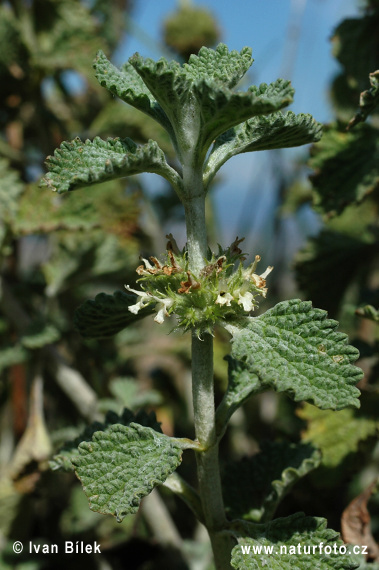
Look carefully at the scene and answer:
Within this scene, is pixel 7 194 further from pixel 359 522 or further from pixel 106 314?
pixel 359 522

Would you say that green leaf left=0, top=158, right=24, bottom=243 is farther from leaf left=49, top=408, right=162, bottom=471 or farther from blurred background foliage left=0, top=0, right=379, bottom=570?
leaf left=49, top=408, right=162, bottom=471

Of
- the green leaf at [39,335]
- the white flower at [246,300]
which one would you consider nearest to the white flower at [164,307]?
the white flower at [246,300]

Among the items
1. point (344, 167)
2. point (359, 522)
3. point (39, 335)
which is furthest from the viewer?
point (39, 335)

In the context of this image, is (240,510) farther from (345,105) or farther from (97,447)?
(345,105)

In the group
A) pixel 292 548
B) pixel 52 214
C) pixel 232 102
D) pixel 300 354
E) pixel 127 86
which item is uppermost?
pixel 52 214

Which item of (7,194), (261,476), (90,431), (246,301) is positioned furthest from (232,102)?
(7,194)

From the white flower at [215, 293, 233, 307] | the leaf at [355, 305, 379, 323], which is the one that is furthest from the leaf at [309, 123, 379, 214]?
the white flower at [215, 293, 233, 307]

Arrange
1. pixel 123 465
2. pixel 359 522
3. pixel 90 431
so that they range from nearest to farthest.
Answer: pixel 123 465, pixel 90 431, pixel 359 522
